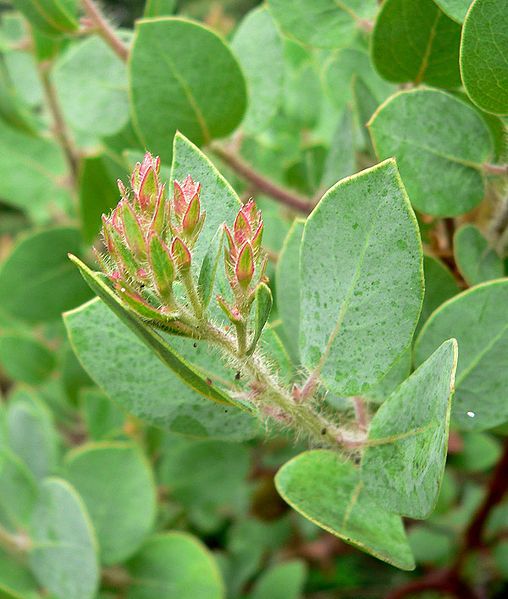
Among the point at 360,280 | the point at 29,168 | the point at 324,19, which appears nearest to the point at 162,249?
the point at 360,280

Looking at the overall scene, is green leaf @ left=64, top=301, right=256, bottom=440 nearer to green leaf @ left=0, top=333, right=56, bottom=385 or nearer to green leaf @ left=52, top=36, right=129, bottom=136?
green leaf @ left=52, top=36, right=129, bottom=136

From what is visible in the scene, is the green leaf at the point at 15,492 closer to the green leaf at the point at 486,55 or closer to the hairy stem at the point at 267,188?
the hairy stem at the point at 267,188

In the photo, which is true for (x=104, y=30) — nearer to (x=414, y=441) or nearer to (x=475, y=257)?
(x=475, y=257)

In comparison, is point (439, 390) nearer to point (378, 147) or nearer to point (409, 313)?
point (409, 313)

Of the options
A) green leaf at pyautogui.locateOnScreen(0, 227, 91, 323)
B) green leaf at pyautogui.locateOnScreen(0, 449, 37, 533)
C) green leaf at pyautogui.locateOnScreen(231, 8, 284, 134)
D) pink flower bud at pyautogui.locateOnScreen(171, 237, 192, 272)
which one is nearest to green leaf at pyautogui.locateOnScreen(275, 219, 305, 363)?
pink flower bud at pyautogui.locateOnScreen(171, 237, 192, 272)

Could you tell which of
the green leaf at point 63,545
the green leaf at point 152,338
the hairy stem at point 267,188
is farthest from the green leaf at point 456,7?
the green leaf at point 63,545
